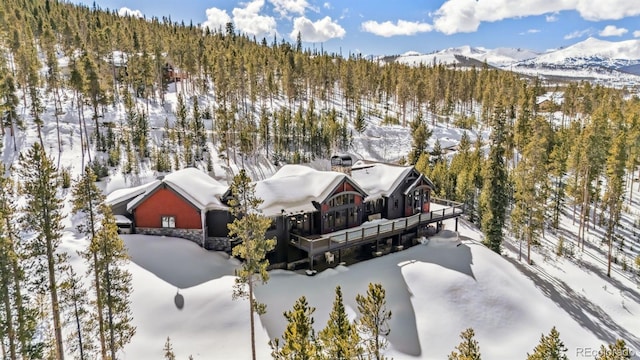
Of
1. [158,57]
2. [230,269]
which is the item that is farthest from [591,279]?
[158,57]

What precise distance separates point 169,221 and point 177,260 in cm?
337

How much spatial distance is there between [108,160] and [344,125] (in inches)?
1300

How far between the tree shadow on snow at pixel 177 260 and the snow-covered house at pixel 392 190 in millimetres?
10867

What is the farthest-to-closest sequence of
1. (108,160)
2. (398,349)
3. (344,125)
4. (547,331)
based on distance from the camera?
(344,125) < (108,160) < (547,331) < (398,349)

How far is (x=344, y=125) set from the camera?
61094 millimetres

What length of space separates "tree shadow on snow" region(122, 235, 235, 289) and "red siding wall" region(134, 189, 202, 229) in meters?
1.01

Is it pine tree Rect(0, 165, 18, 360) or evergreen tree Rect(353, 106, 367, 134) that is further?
evergreen tree Rect(353, 106, 367, 134)

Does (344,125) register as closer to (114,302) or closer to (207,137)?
(207,137)

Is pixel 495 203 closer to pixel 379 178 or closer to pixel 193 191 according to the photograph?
pixel 379 178

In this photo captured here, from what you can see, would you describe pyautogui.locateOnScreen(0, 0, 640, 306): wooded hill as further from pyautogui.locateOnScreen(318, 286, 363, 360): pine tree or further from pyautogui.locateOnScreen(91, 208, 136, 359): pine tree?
pyautogui.locateOnScreen(91, 208, 136, 359): pine tree

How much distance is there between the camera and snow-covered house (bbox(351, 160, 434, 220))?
92.6 ft

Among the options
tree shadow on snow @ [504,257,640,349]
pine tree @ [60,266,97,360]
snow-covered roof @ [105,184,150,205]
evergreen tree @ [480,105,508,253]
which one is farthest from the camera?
evergreen tree @ [480,105,508,253]

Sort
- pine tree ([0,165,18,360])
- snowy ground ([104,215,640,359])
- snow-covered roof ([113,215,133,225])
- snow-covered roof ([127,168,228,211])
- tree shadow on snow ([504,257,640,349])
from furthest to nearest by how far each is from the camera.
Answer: snow-covered roof ([113,215,133,225]) → snow-covered roof ([127,168,228,211]) → tree shadow on snow ([504,257,640,349]) → snowy ground ([104,215,640,359]) → pine tree ([0,165,18,360])

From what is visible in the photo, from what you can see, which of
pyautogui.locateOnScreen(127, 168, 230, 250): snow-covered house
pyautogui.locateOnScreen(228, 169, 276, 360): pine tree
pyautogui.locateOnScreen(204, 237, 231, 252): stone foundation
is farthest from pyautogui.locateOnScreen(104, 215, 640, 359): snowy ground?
pyautogui.locateOnScreen(228, 169, 276, 360): pine tree
